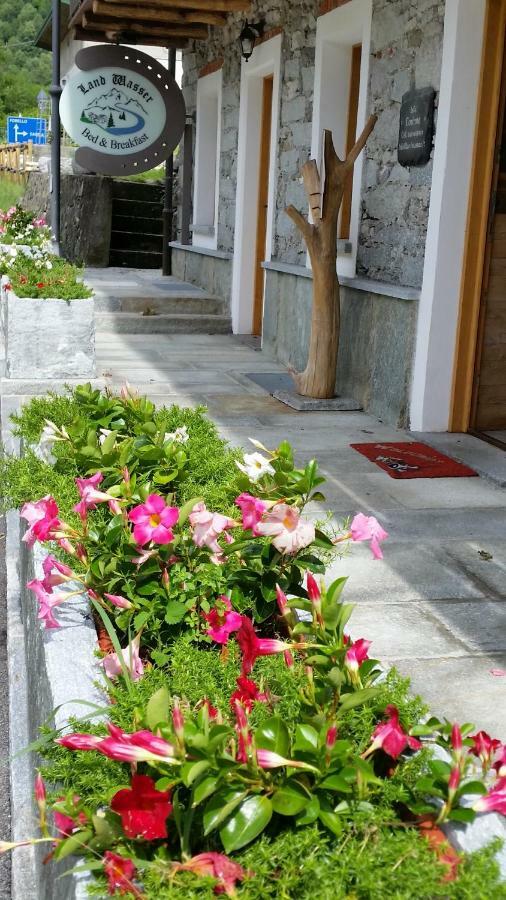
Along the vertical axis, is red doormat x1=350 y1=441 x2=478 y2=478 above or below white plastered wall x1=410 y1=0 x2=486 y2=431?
below

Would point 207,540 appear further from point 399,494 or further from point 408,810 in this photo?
point 399,494

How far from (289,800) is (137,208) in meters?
14.3

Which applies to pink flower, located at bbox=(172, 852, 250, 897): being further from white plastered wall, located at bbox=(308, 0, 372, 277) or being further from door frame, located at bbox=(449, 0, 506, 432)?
white plastered wall, located at bbox=(308, 0, 372, 277)

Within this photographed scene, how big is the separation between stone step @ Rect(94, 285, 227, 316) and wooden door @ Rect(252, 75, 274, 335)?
1.62ft

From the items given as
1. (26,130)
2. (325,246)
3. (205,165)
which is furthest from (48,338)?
(26,130)

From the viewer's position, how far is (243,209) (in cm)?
1036

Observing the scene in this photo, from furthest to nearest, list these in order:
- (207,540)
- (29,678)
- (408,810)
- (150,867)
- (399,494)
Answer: (399,494), (29,678), (207,540), (408,810), (150,867)

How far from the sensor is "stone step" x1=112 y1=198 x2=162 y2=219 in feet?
→ 49.4

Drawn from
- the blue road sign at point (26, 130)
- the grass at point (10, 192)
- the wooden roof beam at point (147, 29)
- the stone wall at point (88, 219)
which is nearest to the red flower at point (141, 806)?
the wooden roof beam at point (147, 29)

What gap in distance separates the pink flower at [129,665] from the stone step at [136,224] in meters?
13.4

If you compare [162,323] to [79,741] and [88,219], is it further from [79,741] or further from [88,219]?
[79,741]

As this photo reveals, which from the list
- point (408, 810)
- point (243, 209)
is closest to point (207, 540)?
point (408, 810)

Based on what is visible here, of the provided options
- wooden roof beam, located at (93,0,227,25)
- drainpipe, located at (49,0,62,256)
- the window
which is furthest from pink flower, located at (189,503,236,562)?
the window

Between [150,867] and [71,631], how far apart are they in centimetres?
95
